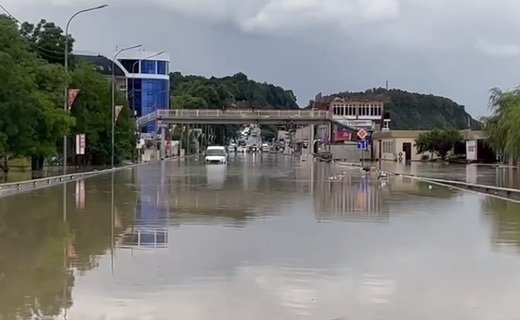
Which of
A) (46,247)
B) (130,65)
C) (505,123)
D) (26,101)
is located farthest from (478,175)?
(130,65)

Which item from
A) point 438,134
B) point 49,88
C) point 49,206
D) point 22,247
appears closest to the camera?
point 22,247

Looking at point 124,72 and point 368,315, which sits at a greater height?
point 124,72

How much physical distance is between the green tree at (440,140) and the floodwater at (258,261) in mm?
78881

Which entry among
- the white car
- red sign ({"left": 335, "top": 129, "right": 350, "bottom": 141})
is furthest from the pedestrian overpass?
the white car

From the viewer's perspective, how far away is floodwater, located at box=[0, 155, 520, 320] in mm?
10375

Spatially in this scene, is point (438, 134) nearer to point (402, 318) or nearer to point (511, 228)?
point (511, 228)

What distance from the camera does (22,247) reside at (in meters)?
16.3

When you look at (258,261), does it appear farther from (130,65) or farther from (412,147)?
(130,65)

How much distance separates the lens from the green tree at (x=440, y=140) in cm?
10519

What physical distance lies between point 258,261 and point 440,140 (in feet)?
308

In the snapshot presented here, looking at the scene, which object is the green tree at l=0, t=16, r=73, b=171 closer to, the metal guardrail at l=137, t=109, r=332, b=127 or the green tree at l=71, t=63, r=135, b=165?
the green tree at l=71, t=63, r=135, b=165

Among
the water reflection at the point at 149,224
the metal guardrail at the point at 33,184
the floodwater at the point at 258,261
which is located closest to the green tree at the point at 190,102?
the metal guardrail at the point at 33,184

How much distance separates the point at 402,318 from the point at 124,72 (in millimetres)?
134479

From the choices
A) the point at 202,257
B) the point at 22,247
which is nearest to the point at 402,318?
the point at 202,257
